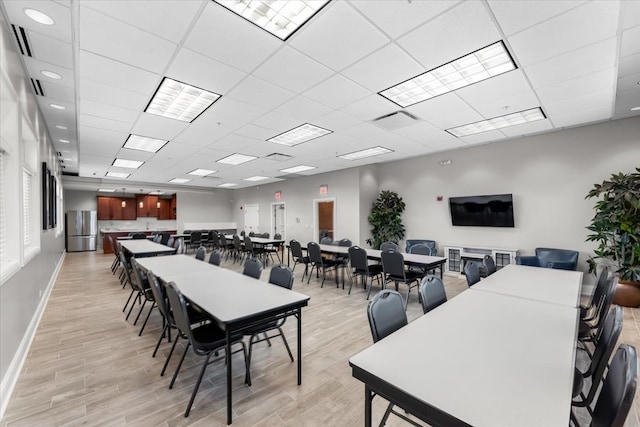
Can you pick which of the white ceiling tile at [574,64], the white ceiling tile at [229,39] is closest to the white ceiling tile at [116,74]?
the white ceiling tile at [229,39]

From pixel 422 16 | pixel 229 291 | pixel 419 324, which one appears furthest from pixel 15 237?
pixel 422 16

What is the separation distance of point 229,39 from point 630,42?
350 cm

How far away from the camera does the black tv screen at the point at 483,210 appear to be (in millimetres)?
5668

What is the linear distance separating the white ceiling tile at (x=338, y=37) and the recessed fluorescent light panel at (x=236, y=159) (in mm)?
4275

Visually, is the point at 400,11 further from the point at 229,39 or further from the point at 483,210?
the point at 483,210

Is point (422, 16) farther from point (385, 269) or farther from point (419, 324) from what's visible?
point (385, 269)

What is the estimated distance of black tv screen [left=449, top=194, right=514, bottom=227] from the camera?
18.6 ft

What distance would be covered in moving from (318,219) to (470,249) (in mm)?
4754

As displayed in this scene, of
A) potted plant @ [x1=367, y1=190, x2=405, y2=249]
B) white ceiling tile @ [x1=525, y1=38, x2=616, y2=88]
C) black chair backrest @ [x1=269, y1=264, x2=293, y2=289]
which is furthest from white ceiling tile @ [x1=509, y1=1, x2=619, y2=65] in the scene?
potted plant @ [x1=367, y1=190, x2=405, y2=249]

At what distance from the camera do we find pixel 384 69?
2.74 meters

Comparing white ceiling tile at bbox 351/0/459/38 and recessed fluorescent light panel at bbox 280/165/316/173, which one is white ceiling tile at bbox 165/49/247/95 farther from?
recessed fluorescent light panel at bbox 280/165/316/173

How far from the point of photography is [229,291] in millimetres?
2570

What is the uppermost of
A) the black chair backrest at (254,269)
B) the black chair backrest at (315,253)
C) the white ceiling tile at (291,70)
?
the white ceiling tile at (291,70)

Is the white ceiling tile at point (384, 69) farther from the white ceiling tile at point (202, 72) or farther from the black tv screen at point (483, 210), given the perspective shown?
the black tv screen at point (483, 210)
